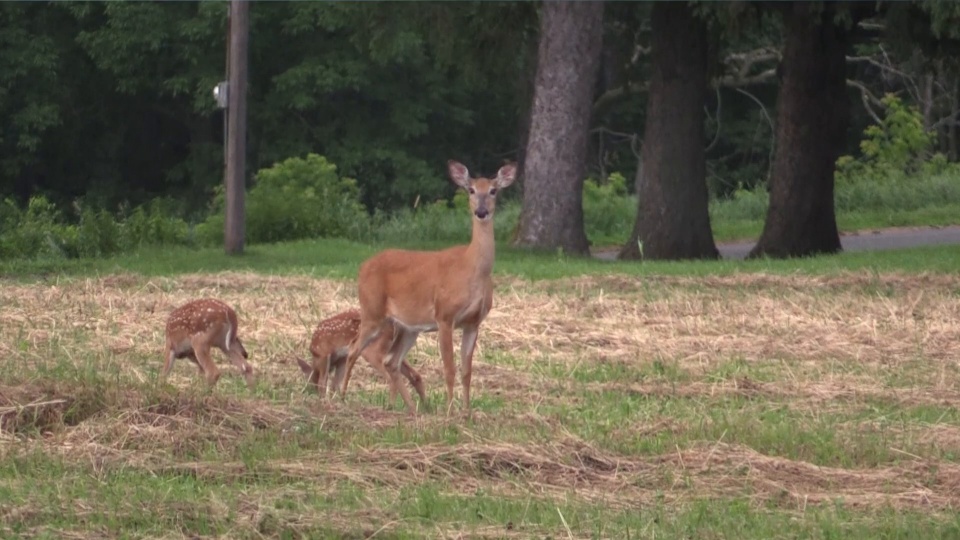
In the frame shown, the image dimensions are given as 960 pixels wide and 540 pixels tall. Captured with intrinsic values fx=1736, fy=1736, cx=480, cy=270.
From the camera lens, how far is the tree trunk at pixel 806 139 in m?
22.8

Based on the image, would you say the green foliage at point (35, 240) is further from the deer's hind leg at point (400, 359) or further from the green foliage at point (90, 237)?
the deer's hind leg at point (400, 359)

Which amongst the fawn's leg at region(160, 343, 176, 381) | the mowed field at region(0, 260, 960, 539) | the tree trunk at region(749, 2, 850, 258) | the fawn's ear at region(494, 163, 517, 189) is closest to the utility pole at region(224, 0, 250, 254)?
the tree trunk at region(749, 2, 850, 258)

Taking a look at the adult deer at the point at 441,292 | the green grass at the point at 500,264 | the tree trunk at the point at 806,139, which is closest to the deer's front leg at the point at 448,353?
the adult deer at the point at 441,292

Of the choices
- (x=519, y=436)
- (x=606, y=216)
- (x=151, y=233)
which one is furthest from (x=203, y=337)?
(x=606, y=216)

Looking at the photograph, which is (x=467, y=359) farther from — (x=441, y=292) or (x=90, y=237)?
(x=90, y=237)

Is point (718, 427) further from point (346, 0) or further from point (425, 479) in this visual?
point (346, 0)

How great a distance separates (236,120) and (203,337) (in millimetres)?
10549

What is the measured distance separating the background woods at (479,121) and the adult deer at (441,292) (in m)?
9.87

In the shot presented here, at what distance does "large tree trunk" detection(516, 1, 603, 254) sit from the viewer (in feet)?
75.7

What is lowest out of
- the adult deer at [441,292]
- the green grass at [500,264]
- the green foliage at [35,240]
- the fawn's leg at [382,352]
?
the green foliage at [35,240]

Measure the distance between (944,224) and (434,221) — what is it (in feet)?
31.1

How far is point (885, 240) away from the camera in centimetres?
2819

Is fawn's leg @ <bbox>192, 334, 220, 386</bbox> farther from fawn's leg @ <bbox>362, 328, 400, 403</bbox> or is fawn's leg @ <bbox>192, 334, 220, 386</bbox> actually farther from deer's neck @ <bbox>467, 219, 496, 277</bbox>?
deer's neck @ <bbox>467, 219, 496, 277</bbox>

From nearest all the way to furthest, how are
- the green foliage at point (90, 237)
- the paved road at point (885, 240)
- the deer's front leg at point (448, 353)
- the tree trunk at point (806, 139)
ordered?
the deer's front leg at point (448, 353) → the tree trunk at point (806, 139) → the green foliage at point (90, 237) → the paved road at point (885, 240)
